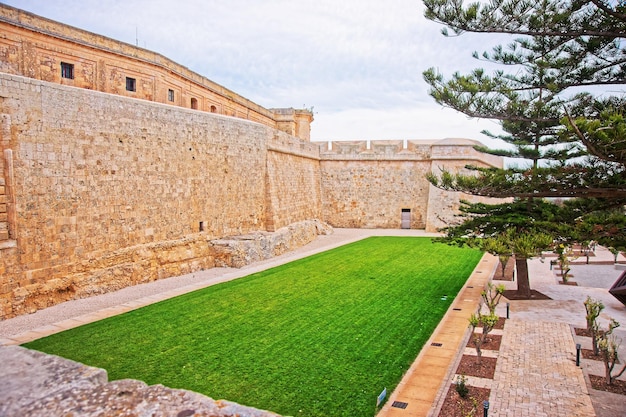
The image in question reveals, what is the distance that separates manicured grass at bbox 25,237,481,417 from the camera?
5.39 meters

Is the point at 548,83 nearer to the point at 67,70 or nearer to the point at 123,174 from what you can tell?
the point at 123,174

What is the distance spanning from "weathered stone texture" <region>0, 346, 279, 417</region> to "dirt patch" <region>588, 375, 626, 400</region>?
177 inches

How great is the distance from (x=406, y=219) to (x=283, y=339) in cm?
1652

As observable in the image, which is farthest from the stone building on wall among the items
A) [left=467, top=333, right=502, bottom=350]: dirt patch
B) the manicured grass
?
→ [left=467, top=333, right=502, bottom=350]: dirt patch

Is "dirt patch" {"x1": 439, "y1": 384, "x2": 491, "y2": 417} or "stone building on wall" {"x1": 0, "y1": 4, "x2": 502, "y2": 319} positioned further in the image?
"stone building on wall" {"x1": 0, "y1": 4, "x2": 502, "y2": 319}

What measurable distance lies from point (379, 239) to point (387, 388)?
44.5 feet

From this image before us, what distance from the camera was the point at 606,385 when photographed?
5.59 meters

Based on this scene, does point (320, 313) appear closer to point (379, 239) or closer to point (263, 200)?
point (263, 200)

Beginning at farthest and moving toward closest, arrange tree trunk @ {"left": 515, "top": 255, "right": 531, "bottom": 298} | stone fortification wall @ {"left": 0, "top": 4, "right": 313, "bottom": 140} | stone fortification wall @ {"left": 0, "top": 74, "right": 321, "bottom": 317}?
stone fortification wall @ {"left": 0, "top": 4, "right": 313, "bottom": 140}, tree trunk @ {"left": 515, "top": 255, "right": 531, "bottom": 298}, stone fortification wall @ {"left": 0, "top": 74, "right": 321, "bottom": 317}

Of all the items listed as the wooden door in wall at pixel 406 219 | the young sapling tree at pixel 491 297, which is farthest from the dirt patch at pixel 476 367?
the wooden door in wall at pixel 406 219

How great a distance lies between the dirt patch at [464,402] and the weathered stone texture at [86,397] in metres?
2.53

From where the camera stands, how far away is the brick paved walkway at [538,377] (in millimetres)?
4969

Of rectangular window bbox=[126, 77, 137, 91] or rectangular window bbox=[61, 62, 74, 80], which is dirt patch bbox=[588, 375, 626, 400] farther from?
rectangular window bbox=[126, 77, 137, 91]

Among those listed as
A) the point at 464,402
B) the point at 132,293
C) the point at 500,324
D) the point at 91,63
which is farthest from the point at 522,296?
the point at 91,63
